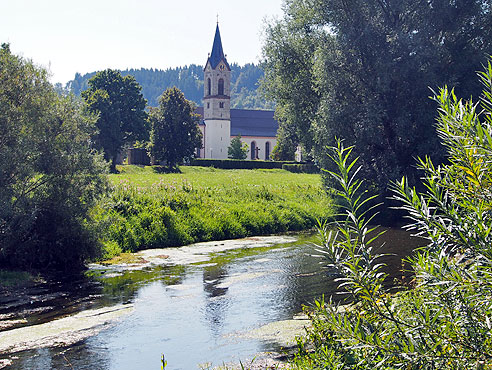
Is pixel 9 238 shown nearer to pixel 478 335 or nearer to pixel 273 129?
pixel 478 335

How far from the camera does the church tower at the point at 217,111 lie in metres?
119

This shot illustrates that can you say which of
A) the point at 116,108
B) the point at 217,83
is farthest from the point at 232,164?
the point at 217,83

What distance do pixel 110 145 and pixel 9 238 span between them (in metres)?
48.5

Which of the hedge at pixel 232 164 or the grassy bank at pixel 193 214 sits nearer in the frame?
the grassy bank at pixel 193 214

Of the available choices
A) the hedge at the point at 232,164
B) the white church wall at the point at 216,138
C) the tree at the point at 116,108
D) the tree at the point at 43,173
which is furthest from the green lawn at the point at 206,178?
the white church wall at the point at 216,138

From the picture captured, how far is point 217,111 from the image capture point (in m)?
120

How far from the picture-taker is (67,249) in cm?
1673

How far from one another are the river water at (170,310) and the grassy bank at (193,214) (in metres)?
2.33

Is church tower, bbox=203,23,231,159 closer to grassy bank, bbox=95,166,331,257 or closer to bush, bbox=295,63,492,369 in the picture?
grassy bank, bbox=95,166,331,257

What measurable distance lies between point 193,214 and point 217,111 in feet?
317

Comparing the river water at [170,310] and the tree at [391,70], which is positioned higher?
the tree at [391,70]

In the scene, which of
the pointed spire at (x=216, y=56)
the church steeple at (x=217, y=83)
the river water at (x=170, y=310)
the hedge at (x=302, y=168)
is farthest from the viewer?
the church steeple at (x=217, y=83)

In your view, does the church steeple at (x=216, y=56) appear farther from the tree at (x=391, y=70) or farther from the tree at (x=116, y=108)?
the tree at (x=391, y=70)

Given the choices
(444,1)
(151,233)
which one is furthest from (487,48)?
(151,233)
